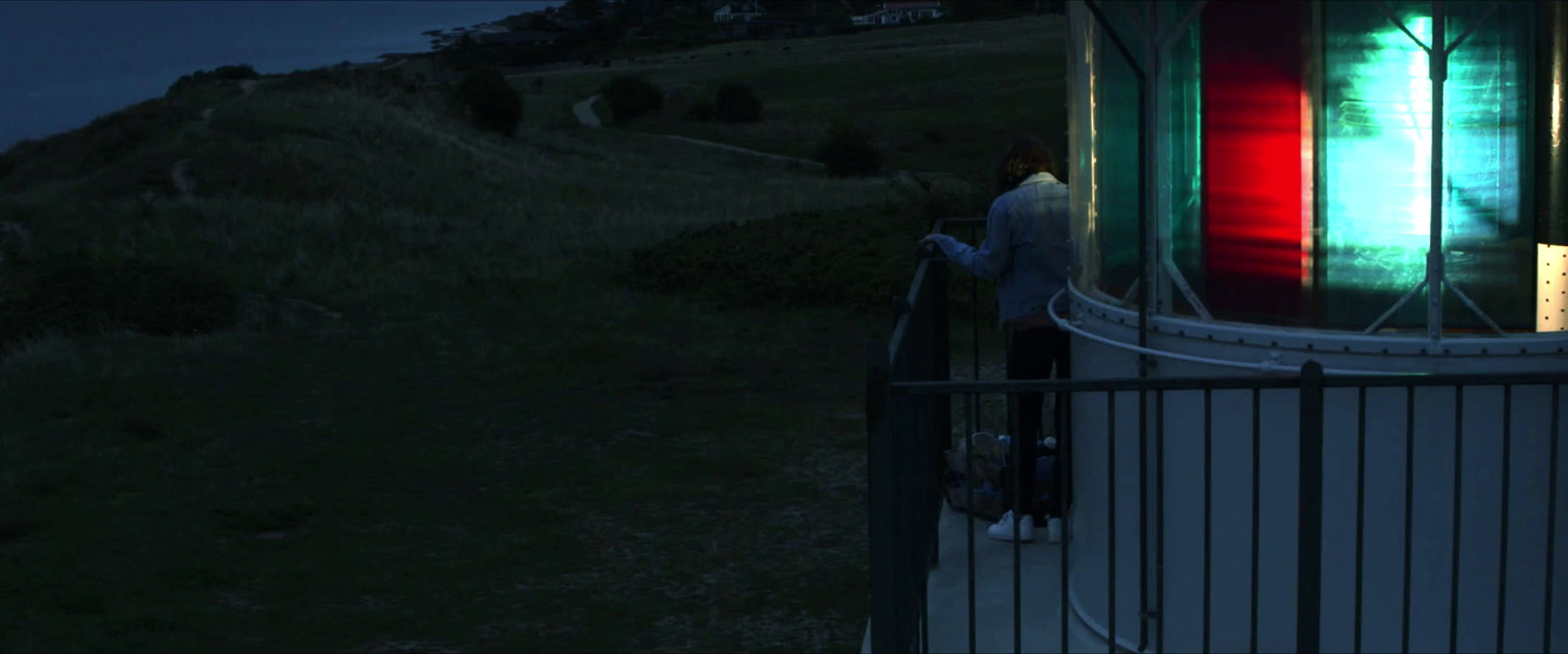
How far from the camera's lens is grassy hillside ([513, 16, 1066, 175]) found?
63853mm

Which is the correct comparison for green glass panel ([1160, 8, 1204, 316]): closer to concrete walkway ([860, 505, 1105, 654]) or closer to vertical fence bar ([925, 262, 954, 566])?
concrete walkway ([860, 505, 1105, 654])

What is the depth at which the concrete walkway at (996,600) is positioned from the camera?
6.26 meters

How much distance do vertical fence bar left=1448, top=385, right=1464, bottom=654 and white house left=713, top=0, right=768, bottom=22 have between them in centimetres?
13810

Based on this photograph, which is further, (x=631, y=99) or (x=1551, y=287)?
(x=631, y=99)

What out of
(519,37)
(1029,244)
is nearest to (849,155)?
(1029,244)

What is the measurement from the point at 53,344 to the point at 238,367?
193 centimetres

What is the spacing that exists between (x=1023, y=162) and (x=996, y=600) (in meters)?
1.83

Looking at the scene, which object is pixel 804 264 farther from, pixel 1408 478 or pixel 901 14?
pixel 901 14

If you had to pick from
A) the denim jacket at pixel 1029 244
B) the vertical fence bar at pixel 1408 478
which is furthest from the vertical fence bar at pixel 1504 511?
the denim jacket at pixel 1029 244

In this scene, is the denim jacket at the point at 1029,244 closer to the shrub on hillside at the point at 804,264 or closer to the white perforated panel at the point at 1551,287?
the white perforated panel at the point at 1551,287

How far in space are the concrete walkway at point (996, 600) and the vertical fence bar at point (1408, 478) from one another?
1334 millimetres

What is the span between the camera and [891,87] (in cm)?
8444

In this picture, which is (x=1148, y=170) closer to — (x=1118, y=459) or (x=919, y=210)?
(x=1118, y=459)

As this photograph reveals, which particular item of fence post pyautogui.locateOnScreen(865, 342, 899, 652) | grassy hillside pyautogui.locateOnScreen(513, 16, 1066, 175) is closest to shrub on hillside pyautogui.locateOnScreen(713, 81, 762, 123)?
grassy hillside pyautogui.locateOnScreen(513, 16, 1066, 175)
